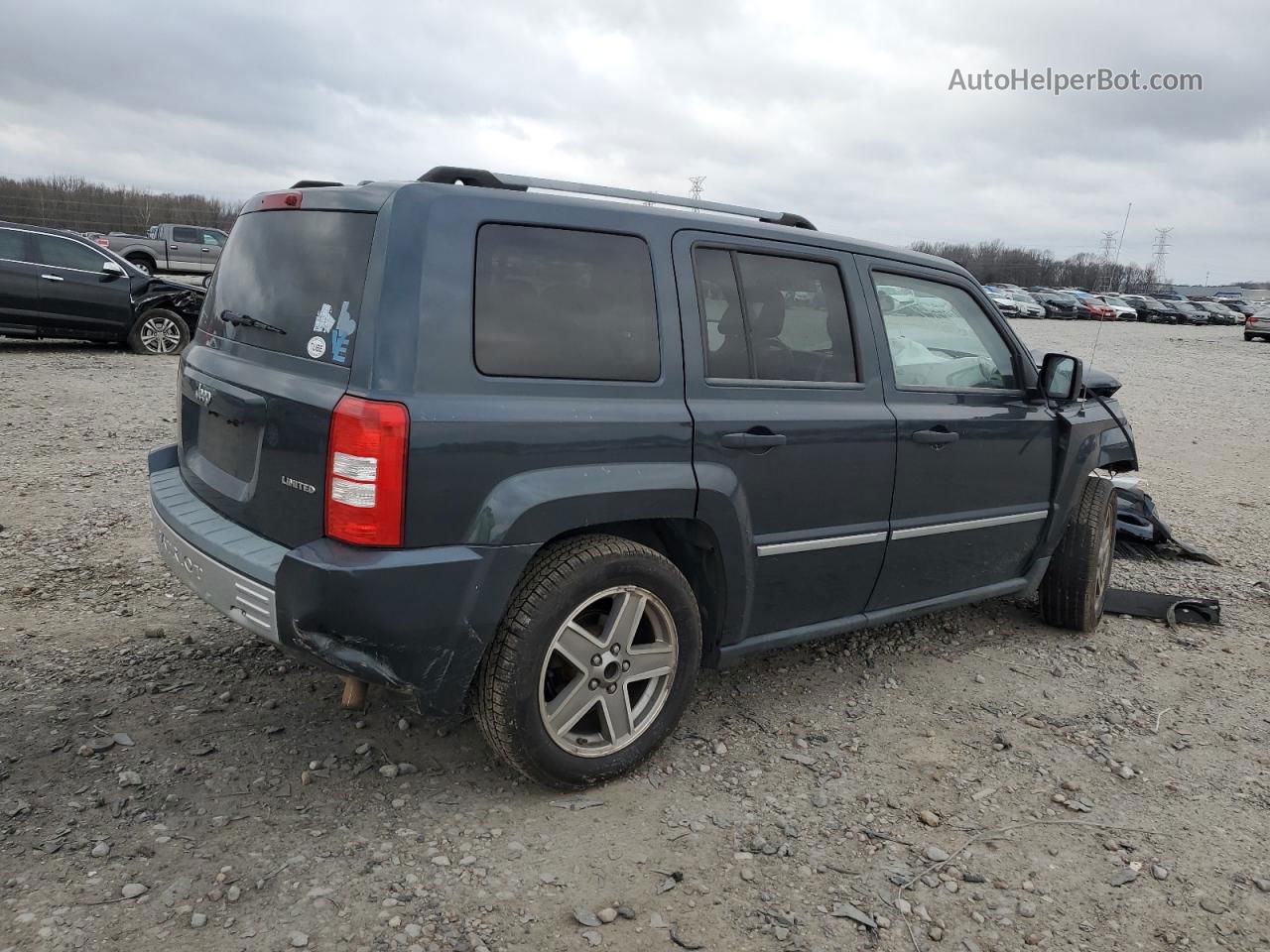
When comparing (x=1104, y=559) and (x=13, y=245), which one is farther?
(x=13, y=245)

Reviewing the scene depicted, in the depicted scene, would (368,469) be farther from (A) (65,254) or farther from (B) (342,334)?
(A) (65,254)

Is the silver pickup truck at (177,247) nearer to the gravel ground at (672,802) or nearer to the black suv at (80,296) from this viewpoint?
the black suv at (80,296)

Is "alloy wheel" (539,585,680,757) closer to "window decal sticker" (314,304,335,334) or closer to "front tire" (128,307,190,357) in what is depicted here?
"window decal sticker" (314,304,335,334)

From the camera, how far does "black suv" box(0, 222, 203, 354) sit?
11781mm

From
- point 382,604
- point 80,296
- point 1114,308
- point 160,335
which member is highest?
point 1114,308

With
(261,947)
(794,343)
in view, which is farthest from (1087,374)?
(261,947)

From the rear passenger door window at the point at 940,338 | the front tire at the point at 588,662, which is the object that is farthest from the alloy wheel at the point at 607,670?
the rear passenger door window at the point at 940,338

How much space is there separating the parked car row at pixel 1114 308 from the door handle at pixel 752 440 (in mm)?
45752

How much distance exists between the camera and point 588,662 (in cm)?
308

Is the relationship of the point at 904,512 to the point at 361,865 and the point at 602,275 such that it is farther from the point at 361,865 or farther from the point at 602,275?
the point at 361,865

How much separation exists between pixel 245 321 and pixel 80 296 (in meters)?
10.8

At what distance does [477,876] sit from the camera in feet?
8.86

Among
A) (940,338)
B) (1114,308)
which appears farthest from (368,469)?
(1114,308)

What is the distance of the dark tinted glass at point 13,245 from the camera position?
38.3 feet
